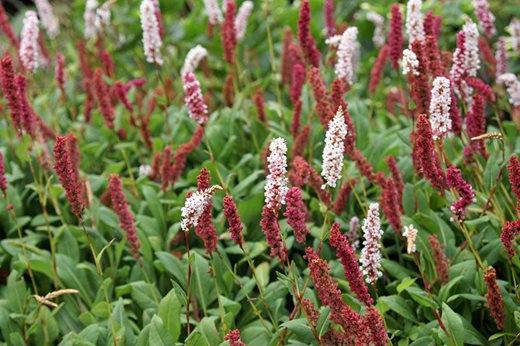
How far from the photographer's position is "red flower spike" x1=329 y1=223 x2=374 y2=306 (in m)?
2.54

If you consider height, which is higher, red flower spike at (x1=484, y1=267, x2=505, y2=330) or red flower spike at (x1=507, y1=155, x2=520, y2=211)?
red flower spike at (x1=507, y1=155, x2=520, y2=211)

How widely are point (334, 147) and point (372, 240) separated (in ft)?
1.12

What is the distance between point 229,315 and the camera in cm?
342

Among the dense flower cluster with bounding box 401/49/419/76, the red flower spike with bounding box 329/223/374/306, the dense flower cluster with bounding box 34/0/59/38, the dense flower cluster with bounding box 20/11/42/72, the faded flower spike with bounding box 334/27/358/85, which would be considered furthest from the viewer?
the dense flower cluster with bounding box 34/0/59/38

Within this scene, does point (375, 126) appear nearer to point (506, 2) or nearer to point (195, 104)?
point (195, 104)

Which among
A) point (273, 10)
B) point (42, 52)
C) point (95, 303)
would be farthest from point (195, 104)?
point (273, 10)

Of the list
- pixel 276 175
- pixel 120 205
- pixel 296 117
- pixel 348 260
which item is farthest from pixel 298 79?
pixel 348 260

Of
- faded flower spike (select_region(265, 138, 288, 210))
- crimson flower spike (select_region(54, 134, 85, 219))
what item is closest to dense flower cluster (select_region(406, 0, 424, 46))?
faded flower spike (select_region(265, 138, 288, 210))

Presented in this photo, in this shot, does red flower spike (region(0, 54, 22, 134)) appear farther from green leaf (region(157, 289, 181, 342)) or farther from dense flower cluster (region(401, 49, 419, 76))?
dense flower cluster (region(401, 49, 419, 76))

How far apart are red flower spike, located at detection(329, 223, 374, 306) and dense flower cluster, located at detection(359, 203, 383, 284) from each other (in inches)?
6.0

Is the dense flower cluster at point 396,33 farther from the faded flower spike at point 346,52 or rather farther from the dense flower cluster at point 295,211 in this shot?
the dense flower cluster at point 295,211

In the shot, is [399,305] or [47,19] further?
[47,19]

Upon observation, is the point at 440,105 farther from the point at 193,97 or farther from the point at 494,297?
the point at 193,97

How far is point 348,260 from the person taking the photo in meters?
2.56
